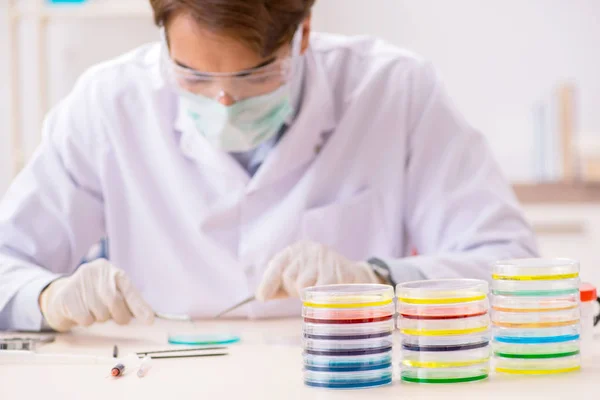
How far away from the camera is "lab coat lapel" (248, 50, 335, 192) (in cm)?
197

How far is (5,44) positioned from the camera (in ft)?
13.4

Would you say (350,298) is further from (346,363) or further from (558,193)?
(558,193)

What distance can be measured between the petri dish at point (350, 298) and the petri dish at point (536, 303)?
6.5 inches

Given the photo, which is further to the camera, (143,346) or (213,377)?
(143,346)

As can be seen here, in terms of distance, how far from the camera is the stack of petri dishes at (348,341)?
3.52 ft

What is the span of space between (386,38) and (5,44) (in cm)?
198

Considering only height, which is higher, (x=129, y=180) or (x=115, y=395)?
(x=129, y=180)

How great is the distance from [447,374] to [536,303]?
0.17 metres

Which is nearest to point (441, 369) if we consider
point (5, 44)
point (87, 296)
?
point (87, 296)

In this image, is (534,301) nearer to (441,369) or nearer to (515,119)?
(441,369)

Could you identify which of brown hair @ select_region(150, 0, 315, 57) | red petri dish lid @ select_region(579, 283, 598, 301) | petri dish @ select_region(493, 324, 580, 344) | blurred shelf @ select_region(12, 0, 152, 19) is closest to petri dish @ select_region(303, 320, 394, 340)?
petri dish @ select_region(493, 324, 580, 344)

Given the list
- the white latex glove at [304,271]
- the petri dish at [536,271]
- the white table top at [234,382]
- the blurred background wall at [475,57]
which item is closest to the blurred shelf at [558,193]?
the blurred background wall at [475,57]

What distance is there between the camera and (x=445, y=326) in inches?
42.5

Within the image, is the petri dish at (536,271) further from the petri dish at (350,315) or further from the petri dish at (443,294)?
the petri dish at (350,315)
